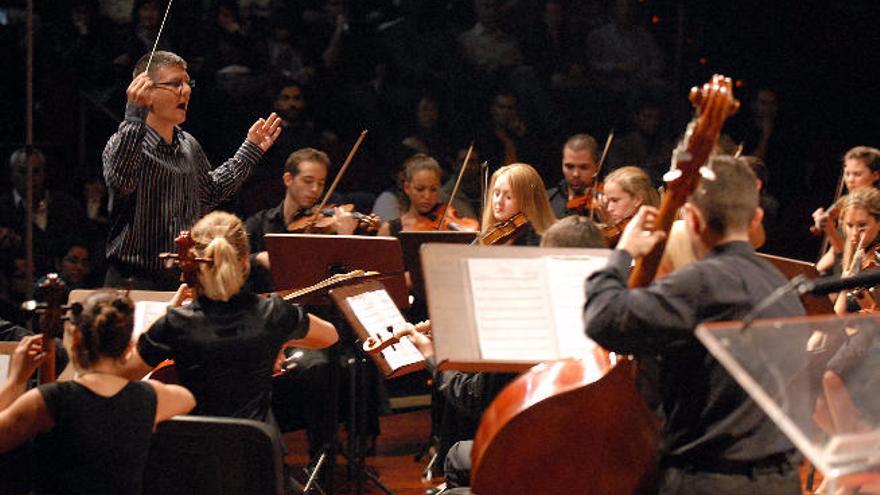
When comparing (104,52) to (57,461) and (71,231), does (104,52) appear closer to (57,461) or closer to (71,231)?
(71,231)

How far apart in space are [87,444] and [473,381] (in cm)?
130

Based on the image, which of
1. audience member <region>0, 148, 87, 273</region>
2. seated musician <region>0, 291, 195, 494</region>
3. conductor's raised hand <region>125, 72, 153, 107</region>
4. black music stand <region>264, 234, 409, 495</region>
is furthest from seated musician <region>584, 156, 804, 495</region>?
audience member <region>0, 148, 87, 273</region>

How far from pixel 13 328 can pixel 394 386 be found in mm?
2399

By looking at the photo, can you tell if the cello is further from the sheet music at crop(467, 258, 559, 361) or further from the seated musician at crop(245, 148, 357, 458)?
the seated musician at crop(245, 148, 357, 458)

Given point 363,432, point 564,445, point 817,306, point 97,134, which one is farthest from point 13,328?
point 97,134

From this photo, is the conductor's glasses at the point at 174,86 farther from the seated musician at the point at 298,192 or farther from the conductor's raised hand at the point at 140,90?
the seated musician at the point at 298,192

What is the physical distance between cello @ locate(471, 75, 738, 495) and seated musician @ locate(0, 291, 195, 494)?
882 millimetres

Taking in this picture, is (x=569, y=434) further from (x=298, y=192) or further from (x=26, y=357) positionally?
(x=298, y=192)

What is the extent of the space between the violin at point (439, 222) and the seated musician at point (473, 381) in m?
2.38

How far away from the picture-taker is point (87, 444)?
2979 mm

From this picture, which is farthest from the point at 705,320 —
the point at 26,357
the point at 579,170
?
the point at 579,170

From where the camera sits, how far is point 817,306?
496cm

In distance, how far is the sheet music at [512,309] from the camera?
10.3 ft

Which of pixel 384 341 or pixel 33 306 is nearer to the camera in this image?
pixel 33 306
